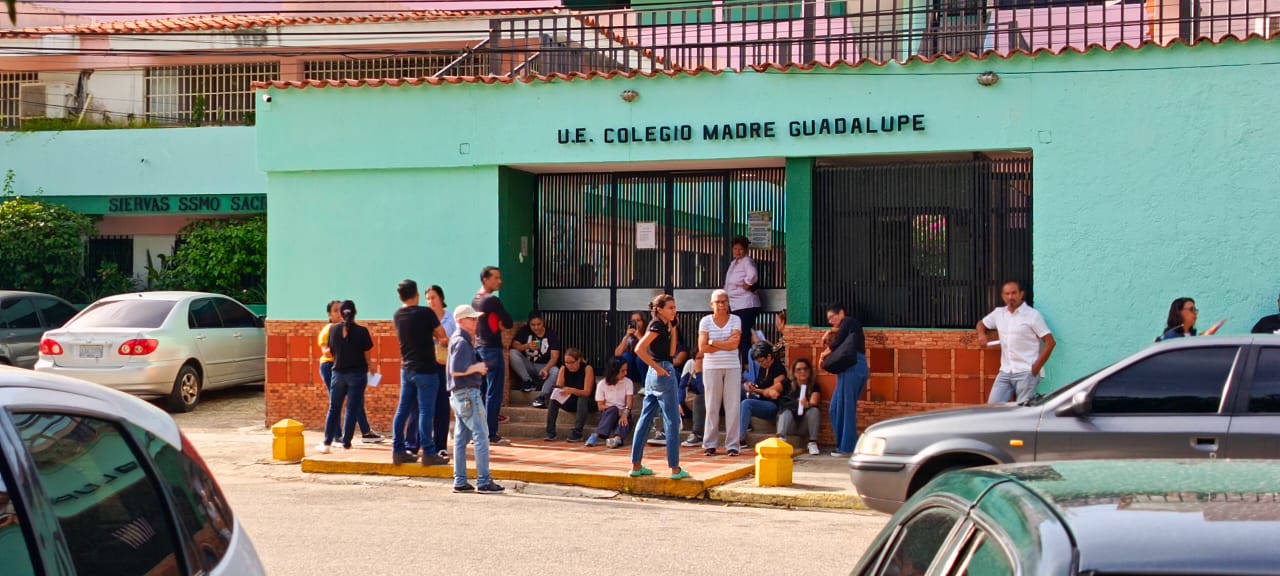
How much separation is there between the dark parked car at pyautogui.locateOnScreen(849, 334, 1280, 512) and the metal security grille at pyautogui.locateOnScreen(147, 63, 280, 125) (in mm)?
18607

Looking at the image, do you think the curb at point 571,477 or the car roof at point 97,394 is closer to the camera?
the car roof at point 97,394

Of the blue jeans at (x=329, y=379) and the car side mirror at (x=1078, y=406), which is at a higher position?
the car side mirror at (x=1078, y=406)

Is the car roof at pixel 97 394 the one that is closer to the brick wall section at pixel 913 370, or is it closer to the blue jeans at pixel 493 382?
the blue jeans at pixel 493 382

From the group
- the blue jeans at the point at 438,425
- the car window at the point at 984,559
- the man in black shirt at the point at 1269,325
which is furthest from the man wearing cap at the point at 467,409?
the car window at the point at 984,559

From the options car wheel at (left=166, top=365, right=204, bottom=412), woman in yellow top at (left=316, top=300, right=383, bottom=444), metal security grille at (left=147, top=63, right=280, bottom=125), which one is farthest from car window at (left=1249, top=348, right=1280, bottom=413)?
metal security grille at (left=147, top=63, right=280, bottom=125)

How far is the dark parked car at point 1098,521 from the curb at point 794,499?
795cm

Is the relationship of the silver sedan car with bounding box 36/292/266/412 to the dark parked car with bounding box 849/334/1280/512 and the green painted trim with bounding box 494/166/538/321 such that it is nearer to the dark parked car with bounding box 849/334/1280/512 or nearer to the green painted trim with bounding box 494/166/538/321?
the green painted trim with bounding box 494/166/538/321

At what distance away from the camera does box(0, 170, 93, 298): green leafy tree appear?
74.1ft

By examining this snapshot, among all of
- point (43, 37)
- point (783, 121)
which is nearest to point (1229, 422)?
point (783, 121)

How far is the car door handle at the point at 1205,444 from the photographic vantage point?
834cm

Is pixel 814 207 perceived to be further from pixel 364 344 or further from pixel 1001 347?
pixel 364 344

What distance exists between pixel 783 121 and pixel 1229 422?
748 centimetres

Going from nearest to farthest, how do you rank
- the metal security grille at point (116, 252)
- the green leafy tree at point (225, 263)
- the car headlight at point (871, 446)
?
the car headlight at point (871, 446) < the green leafy tree at point (225, 263) < the metal security grille at point (116, 252)

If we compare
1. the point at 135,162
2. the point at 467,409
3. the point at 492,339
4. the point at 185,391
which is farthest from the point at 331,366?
the point at 135,162
